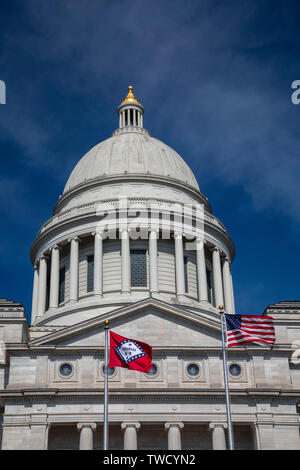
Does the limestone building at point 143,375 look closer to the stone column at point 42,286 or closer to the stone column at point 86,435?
the stone column at point 86,435

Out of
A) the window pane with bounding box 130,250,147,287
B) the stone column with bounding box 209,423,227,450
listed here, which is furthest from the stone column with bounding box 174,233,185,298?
the stone column with bounding box 209,423,227,450

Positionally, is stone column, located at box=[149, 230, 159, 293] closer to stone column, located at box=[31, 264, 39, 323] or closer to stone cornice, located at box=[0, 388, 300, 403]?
stone column, located at box=[31, 264, 39, 323]

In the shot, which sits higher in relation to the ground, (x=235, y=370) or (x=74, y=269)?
(x=74, y=269)

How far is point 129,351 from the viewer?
31719mm

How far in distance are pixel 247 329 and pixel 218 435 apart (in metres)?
7.73

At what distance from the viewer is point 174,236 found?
54.5 metres

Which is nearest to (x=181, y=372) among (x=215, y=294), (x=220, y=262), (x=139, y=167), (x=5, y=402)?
(x=5, y=402)

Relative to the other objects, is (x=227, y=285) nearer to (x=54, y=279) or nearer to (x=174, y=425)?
(x=54, y=279)

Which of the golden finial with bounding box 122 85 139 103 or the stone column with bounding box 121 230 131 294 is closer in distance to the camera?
the stone column with bounding box 121 230 131 294

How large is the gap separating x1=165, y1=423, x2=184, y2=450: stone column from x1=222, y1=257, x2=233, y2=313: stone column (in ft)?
57.6

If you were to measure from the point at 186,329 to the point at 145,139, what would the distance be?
83.1 feet

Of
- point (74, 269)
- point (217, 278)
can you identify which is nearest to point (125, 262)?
point (74, 269)

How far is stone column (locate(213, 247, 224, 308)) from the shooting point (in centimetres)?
5406

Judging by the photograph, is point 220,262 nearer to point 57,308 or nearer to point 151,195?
point 151,195
